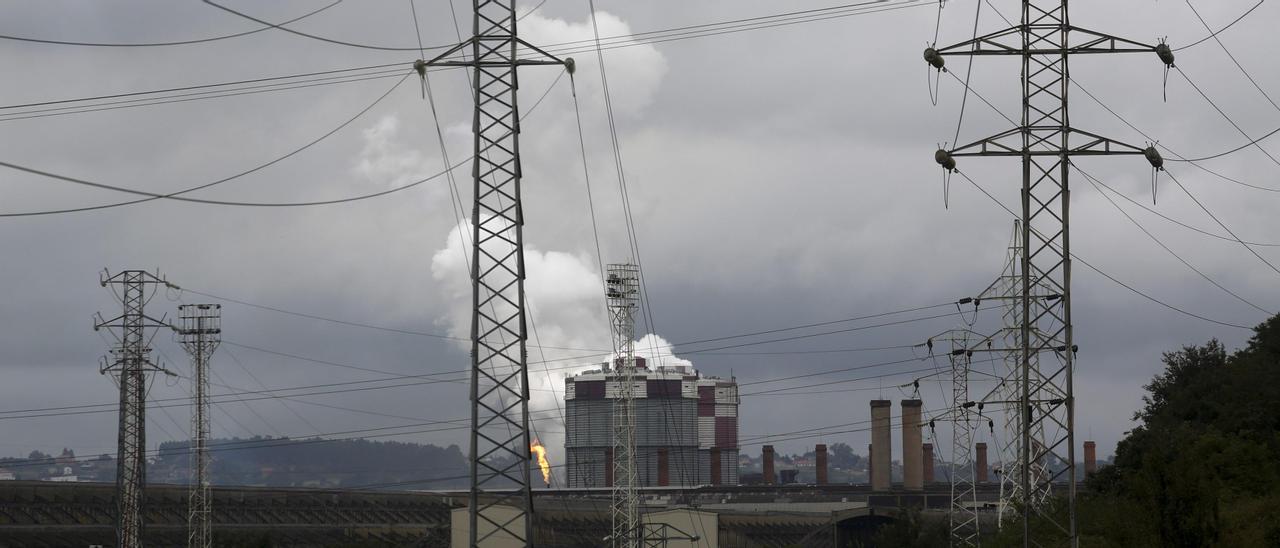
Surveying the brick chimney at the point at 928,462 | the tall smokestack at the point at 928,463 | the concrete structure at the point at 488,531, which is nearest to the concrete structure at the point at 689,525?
the concrete structure at the point at 488,531

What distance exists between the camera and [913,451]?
159 metres

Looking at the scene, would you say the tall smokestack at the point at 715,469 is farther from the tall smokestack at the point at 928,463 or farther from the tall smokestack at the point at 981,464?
the tall smokestack at the point at 981,464

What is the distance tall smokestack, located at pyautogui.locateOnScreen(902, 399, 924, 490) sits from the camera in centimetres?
A: 15888

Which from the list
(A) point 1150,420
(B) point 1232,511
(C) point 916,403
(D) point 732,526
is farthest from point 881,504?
(B) point 1232,511

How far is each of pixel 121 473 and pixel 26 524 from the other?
34041 millimetres

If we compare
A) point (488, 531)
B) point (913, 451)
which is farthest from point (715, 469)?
point (488, 531)

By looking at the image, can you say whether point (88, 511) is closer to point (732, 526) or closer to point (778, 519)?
point (732, 526)

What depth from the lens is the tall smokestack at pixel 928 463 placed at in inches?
6680

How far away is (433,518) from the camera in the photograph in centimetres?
12838

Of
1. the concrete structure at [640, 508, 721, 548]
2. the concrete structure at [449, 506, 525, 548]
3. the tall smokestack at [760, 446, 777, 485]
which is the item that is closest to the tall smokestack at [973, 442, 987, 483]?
the tall smokestack at [760, 446, 777, 485]

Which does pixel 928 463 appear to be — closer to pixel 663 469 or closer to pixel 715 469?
pixel 715 469

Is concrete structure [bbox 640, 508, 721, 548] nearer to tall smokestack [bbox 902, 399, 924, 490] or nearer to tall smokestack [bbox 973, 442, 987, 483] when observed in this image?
tall smokestack [bbox 902, 399, 924, 490]

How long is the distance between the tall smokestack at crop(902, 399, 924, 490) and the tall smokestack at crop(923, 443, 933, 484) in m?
9.17

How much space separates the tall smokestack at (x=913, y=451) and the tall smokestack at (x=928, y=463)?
9170mm
